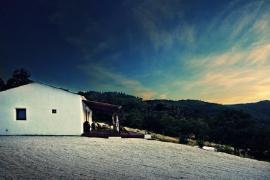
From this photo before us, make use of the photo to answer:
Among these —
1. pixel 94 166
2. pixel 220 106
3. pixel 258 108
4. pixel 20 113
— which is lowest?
pixel 94 166

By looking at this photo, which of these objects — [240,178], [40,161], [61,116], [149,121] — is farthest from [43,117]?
[149,121]

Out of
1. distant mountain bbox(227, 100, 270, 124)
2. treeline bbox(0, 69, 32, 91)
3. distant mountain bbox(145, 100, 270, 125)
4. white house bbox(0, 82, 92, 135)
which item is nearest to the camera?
white house bbox(0, 82, 92, 135)

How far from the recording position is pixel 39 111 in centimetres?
2512

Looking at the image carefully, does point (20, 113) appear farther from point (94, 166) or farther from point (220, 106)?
point (220, 106)

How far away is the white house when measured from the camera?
81.3 feet

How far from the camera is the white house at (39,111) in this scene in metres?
24.8

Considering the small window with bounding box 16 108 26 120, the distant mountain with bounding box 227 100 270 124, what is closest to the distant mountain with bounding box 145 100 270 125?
the distant mountain with bounding box 227 100 270 124

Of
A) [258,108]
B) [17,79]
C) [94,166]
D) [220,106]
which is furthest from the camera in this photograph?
[258,108]

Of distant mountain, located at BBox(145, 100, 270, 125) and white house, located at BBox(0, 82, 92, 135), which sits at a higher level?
distant mountain, located at BBox(145, 100, 270, 125)

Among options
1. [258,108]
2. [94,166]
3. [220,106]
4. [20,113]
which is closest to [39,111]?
[20,113]

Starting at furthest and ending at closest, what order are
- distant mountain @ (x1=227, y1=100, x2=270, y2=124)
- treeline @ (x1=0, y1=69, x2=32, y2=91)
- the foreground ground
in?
distant mountain @ (x1=227, y1=100, x2=270, y2=124)
treeline @ (x1=0, y1=69, x2=32, y2=91)
the foreground ground

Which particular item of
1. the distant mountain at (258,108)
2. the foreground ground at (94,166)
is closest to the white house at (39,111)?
the foreground ground at (94,166)

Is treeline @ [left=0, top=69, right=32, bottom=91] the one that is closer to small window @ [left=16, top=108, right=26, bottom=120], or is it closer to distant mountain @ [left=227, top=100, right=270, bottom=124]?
small window @ [left=16, top=108, right=26, bottom=120]

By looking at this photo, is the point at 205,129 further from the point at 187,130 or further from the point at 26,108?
the point at 26,108
